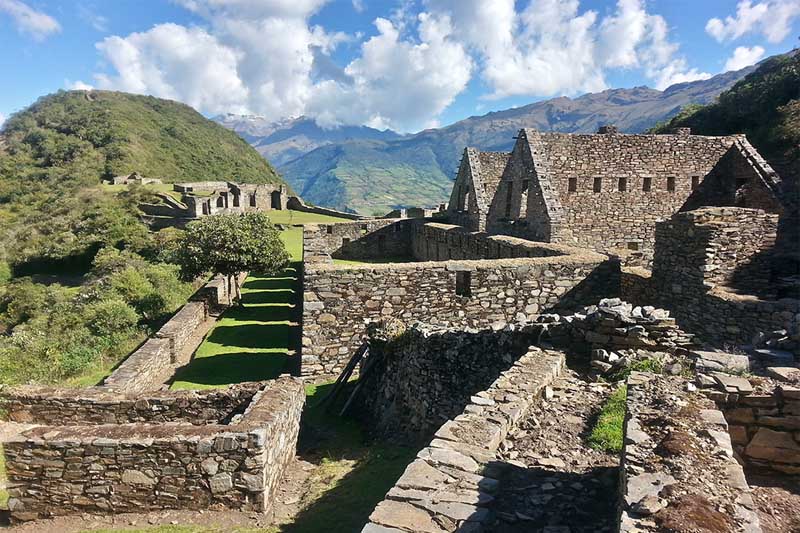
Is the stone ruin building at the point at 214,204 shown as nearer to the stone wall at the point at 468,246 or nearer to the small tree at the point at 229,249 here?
the stone wall at the point at 468,246

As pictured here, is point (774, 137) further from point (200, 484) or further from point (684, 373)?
point (200, 484)

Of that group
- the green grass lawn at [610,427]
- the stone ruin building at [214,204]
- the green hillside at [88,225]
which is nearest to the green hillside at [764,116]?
the green grass lawn at [610,427]

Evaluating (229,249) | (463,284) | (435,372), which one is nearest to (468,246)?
(463,284)

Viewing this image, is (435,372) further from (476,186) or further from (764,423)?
(476,186)

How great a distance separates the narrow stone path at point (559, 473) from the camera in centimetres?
365

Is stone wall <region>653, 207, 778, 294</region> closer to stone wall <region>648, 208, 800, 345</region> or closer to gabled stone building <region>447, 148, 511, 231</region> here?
stone wall <region>648, 208, 800, 345</region>

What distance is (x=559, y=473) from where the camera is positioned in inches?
172

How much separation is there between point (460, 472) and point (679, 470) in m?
1.73

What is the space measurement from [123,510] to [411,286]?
6.30 meters

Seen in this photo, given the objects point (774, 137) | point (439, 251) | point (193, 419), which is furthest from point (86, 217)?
point (774, 137)

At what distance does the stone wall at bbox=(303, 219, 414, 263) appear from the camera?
92.3ft

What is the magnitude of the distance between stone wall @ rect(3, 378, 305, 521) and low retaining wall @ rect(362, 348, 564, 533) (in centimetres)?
289

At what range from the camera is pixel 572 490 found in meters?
4.08

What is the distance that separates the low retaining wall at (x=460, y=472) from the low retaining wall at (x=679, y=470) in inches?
46.4
